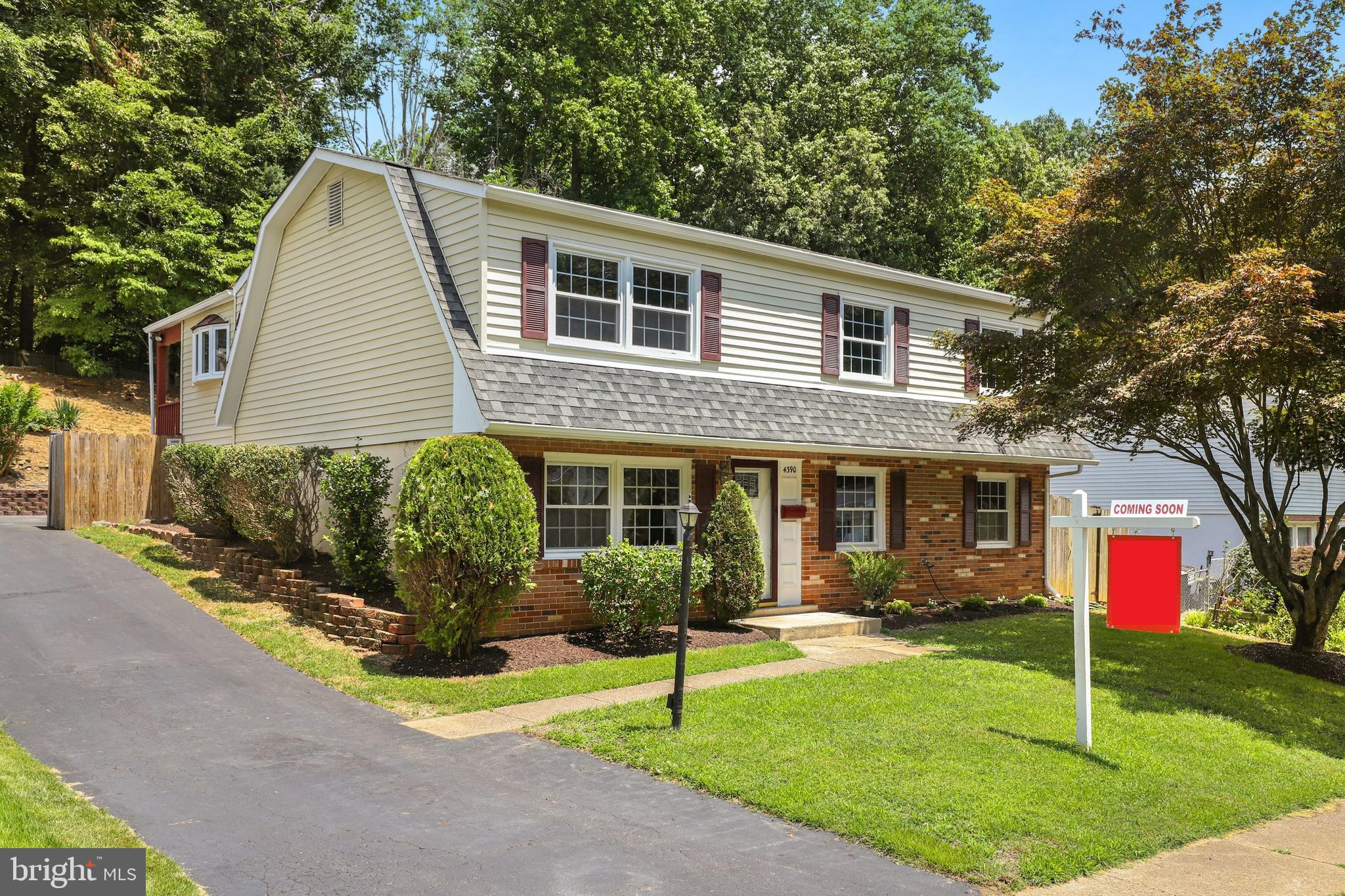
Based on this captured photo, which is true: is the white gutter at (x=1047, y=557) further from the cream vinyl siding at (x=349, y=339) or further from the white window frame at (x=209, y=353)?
the white window frame at (x=209, y=353)

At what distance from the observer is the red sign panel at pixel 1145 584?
7516 mm

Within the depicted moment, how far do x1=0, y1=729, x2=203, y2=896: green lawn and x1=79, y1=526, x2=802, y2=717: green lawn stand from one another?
9.76ft

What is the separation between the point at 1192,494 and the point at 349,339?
22.7 m

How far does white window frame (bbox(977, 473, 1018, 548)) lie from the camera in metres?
17.9

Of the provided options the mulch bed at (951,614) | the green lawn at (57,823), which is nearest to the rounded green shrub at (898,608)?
the mulch bed at (951,614)

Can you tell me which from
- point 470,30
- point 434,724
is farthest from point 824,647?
point 470,30

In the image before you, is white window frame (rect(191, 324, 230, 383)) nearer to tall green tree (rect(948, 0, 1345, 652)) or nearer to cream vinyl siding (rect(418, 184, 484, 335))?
cream vinyl siding (rect(418, 184, 484, 335))

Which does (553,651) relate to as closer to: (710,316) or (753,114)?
(710,316)

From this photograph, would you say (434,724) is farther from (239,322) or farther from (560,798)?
(239,322)

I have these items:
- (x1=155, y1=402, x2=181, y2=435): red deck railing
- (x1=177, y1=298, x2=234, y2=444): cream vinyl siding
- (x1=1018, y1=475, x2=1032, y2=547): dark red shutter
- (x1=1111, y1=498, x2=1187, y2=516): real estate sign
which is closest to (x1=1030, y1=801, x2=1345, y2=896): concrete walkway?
(x1=1111, y1=498, x2=1187, y2=516): real estate sign

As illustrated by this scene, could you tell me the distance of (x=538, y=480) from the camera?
11977 mm

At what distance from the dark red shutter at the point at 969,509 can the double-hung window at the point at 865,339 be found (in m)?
2.49

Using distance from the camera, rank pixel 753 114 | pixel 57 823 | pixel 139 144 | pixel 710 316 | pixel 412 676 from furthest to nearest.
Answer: pixel 753 114 < pixel 139 144 < pixel 710 316 < pixel 412 676 < pixel 57 823

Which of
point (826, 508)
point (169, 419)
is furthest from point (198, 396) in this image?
point (826, 508)
